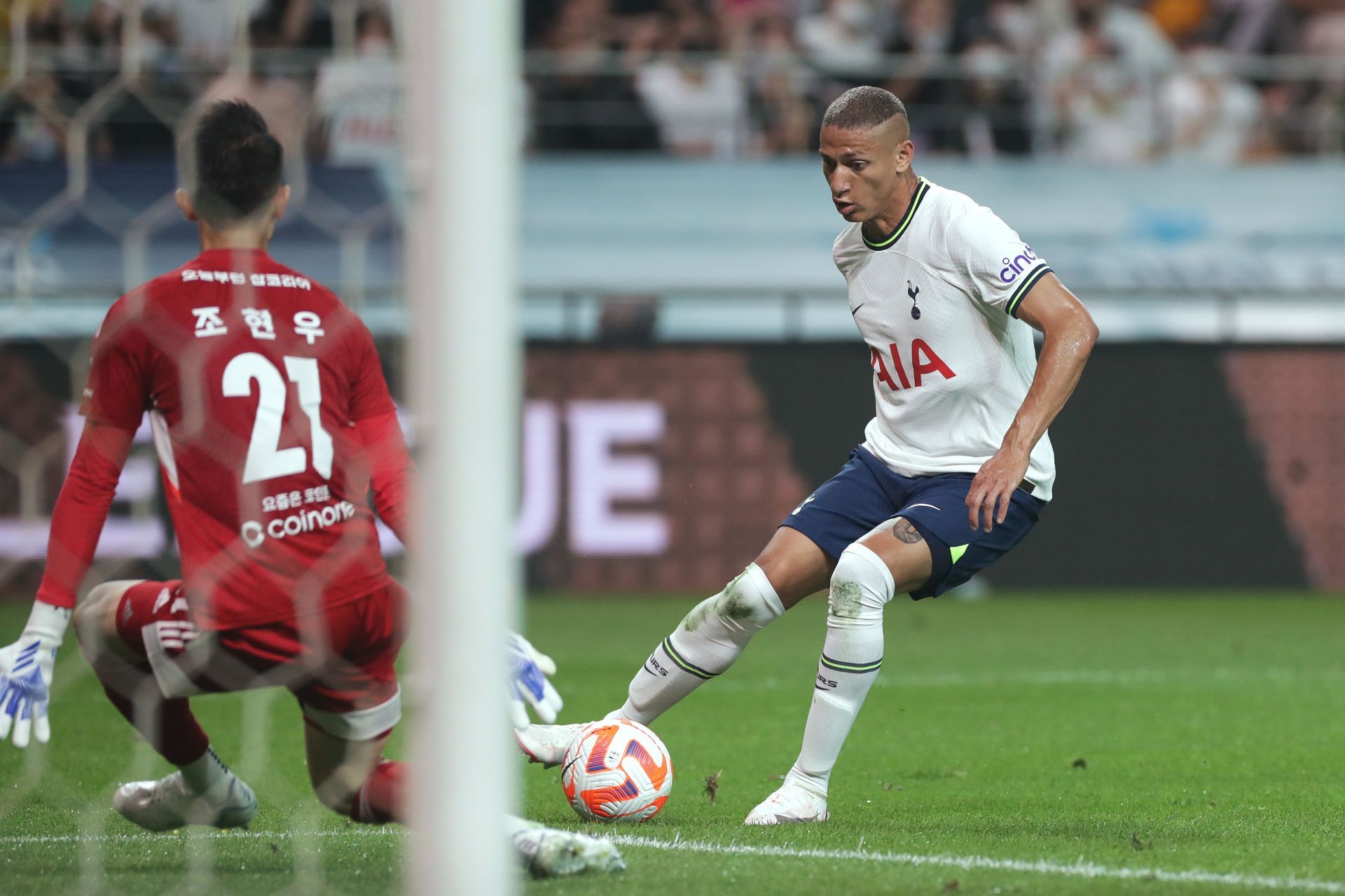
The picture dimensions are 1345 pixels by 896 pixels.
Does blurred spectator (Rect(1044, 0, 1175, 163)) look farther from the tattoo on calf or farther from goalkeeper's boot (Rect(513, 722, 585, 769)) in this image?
goalkeeper's boot (Rect(513, 722, 585, 769))

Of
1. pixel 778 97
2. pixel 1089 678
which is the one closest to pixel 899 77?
pixel 778 97

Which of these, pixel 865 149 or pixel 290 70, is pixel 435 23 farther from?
pixel 290 70

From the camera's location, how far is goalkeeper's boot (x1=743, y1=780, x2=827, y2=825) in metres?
4.35

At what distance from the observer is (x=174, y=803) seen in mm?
4062

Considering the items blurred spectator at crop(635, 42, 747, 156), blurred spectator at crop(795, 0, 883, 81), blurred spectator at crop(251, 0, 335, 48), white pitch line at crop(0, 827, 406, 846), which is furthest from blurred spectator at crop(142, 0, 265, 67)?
white pitch line at crop(0, 827, 406, 846)

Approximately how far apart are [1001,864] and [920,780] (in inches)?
59.4

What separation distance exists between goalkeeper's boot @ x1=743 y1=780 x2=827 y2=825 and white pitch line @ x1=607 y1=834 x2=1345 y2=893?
0.35 meters

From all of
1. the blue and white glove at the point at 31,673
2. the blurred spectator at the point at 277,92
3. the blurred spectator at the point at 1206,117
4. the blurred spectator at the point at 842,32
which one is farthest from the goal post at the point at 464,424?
the blurred spectator at the point at 1206,117

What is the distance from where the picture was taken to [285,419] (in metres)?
3.49

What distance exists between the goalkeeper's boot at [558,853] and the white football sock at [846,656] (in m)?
1.06

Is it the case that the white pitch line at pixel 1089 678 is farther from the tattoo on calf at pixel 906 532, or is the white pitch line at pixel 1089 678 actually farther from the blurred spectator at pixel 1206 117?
the blurred spectator at pixel 1206 117

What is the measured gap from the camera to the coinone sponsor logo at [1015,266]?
14.6 feet

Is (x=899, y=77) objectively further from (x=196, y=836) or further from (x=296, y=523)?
(x=296, y=523)

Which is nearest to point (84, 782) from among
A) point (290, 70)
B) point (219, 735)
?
point (219, 735)
